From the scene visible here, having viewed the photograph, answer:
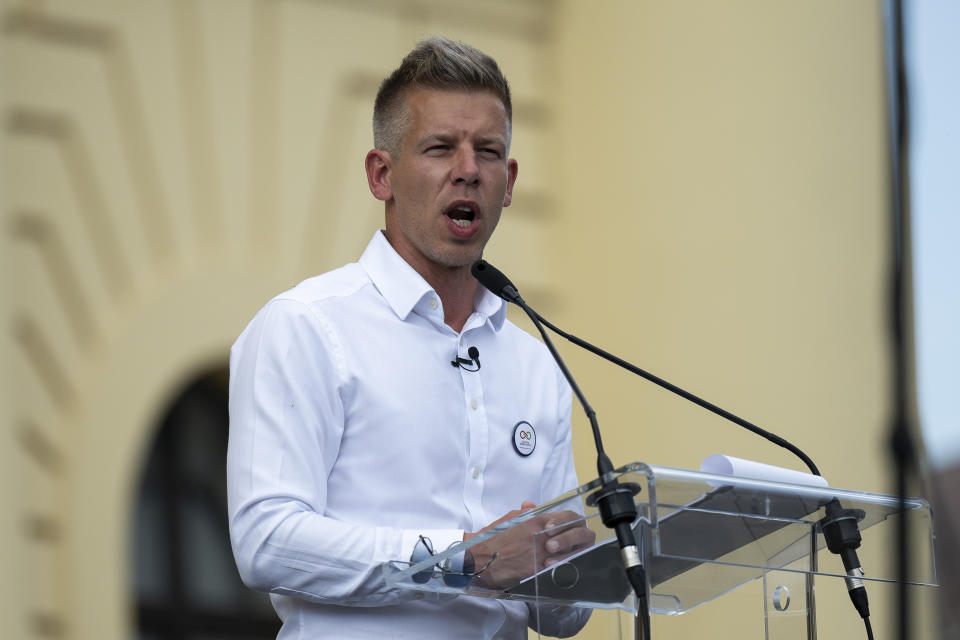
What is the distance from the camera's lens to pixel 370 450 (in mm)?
2238

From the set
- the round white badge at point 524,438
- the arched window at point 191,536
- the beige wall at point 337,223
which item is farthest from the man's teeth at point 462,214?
the arched window at point 191,536

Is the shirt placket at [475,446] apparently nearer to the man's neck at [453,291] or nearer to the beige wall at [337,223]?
the man's neck at [453,291]

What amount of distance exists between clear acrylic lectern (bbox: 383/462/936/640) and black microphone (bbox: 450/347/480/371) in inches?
18.2

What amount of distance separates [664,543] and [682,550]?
0.24 feet

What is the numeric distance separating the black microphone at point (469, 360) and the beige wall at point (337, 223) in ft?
11.0

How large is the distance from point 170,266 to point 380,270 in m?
4.05

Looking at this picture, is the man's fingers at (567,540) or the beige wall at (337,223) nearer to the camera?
the man's fingers at (567,540)

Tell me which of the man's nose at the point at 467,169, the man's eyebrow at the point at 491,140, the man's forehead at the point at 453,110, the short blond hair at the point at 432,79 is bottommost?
the man's nose at the point at 467,169

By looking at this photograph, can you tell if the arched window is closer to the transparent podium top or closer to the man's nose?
the man's nose

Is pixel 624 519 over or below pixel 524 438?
→ below

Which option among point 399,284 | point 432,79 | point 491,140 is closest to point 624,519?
point 399,284

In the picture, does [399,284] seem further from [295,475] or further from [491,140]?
[295,475]

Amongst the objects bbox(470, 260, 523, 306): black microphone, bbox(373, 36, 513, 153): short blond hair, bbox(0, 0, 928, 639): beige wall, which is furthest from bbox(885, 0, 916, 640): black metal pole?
bbox(0, 0, 928, 639): beige wall

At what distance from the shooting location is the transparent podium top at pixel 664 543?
1905 mm
